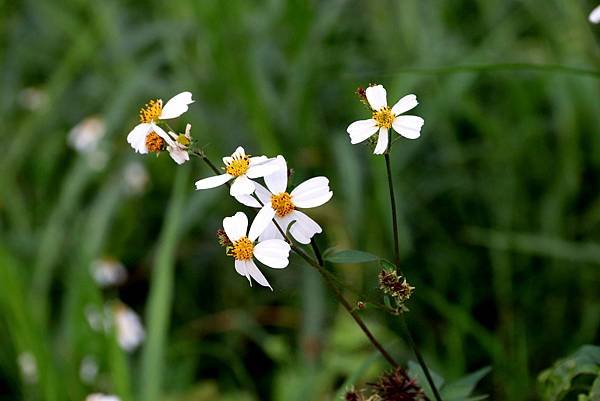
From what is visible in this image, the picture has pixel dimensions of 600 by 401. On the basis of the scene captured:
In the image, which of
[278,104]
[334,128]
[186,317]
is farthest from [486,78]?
[186,317]

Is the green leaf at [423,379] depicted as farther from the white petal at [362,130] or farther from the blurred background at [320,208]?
the blurred background at [320,208]

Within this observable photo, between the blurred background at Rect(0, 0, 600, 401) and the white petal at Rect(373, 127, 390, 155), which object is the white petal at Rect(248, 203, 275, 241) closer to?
the white petal at Rect(373, 127, 390, 155)

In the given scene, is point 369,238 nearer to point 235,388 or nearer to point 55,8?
point 235,388

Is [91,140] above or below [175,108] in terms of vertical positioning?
above

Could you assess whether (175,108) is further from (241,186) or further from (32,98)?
(32,98)

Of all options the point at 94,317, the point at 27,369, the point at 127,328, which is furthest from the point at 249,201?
the point at 127,328

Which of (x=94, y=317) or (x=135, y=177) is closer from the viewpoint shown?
(x=94, y=317)

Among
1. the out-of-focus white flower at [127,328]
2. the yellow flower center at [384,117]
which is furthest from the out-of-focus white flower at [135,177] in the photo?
the yellow flower center at [384,117]
